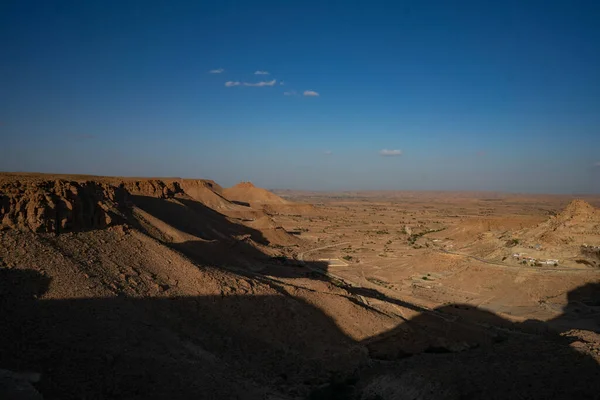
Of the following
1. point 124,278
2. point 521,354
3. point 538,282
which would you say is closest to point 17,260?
point 124,278

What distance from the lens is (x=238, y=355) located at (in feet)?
42.3

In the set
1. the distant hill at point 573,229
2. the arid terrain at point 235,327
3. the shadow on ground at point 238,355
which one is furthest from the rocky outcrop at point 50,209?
the distant hill at point 573,229

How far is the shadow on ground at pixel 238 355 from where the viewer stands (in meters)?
9.47

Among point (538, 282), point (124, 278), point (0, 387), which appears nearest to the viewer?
point (0, 387)

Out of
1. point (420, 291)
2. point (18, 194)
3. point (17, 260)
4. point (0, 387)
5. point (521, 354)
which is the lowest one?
point (420, 291)

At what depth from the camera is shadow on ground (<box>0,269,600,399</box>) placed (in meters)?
9.47

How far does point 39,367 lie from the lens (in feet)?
29.9

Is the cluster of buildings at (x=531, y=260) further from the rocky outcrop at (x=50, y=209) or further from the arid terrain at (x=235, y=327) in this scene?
the rocky outcrop at (x=50, y=209)

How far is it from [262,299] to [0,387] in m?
9.03

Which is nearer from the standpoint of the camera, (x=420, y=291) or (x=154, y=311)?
(x=154, y=311)

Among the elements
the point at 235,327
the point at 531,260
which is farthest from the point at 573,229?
the point at 235,327

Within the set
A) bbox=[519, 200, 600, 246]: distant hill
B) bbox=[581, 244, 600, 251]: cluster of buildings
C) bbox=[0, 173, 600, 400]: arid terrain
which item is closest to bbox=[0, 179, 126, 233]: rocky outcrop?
bbox=[0, 173, 600, 400]: arid terrain

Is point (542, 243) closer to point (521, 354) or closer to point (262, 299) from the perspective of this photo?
point (521, 354)

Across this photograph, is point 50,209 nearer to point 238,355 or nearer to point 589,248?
point 238,355
